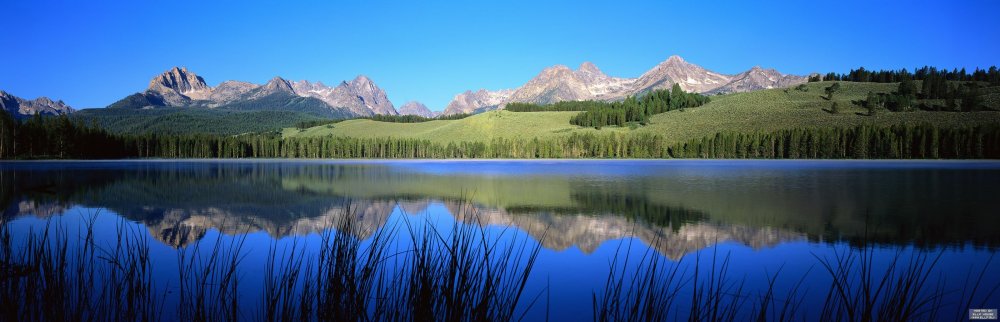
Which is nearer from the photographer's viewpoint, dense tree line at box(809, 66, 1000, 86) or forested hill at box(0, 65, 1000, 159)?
forested hill at box(0, 65, 1000, 159)

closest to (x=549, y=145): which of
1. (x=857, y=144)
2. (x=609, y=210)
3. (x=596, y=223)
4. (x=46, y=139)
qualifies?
(x=857, y=144)

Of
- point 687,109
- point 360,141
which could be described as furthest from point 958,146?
point 360,141

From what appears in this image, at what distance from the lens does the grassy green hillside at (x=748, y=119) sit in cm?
12794

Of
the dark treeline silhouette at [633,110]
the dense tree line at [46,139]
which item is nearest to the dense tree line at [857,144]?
the dark treeline silhouette at [633,110]

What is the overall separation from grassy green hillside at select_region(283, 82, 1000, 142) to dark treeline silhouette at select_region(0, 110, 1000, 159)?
1137 centimetres

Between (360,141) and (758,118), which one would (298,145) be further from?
(758,118)

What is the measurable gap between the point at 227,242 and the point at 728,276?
466 inches

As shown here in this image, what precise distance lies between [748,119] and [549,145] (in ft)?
166

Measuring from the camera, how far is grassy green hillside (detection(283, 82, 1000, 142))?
12794 centimetres

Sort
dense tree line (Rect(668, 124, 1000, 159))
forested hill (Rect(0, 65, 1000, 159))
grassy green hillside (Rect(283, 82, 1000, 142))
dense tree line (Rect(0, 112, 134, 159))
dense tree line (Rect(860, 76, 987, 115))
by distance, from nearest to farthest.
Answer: dense tree line (Rect(0, 112, 134, 159)) → dense tree line (Rect(668, 124, 1000, 159)) → forested hill (Rect(0, 65, 1000, 159)) → grassy green hillside (Rect(283, 82, 1000, 142)) → dense tree line (Rect(860, 76, 987, 115))

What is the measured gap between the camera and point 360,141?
164 metres

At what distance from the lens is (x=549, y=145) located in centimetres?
14800

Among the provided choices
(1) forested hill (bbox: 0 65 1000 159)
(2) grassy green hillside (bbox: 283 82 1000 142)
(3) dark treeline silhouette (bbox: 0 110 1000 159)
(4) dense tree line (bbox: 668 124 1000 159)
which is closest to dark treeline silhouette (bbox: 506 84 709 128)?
(1) forested hill (bbox: 0 65 1000 159)

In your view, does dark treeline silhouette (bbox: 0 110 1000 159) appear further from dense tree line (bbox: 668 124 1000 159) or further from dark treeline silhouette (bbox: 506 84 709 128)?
dark treeline silhouette (bbox: 506 84 709 128)
